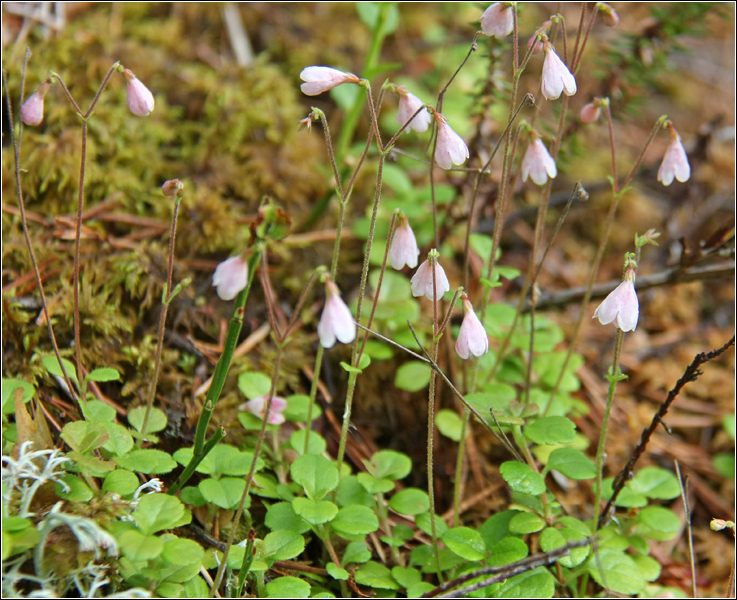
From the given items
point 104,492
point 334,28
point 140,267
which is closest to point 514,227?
point 334,28

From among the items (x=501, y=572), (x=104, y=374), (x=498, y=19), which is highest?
(x=498, y=19)

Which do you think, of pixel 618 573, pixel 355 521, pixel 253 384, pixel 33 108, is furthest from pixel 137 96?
pixel 618 573

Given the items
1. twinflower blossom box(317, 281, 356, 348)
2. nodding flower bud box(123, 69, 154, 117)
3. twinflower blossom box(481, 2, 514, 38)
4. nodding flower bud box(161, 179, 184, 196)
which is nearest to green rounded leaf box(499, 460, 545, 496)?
twinflower blossom box(317, 281, 356, 348)

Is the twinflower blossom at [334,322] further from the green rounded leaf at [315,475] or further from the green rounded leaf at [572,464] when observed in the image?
the green rounded leaf at [572,464]

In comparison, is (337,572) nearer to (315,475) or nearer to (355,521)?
(355,521)

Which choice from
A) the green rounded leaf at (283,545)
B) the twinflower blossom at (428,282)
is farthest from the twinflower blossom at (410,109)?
the green rounded leaf at (283,545)
